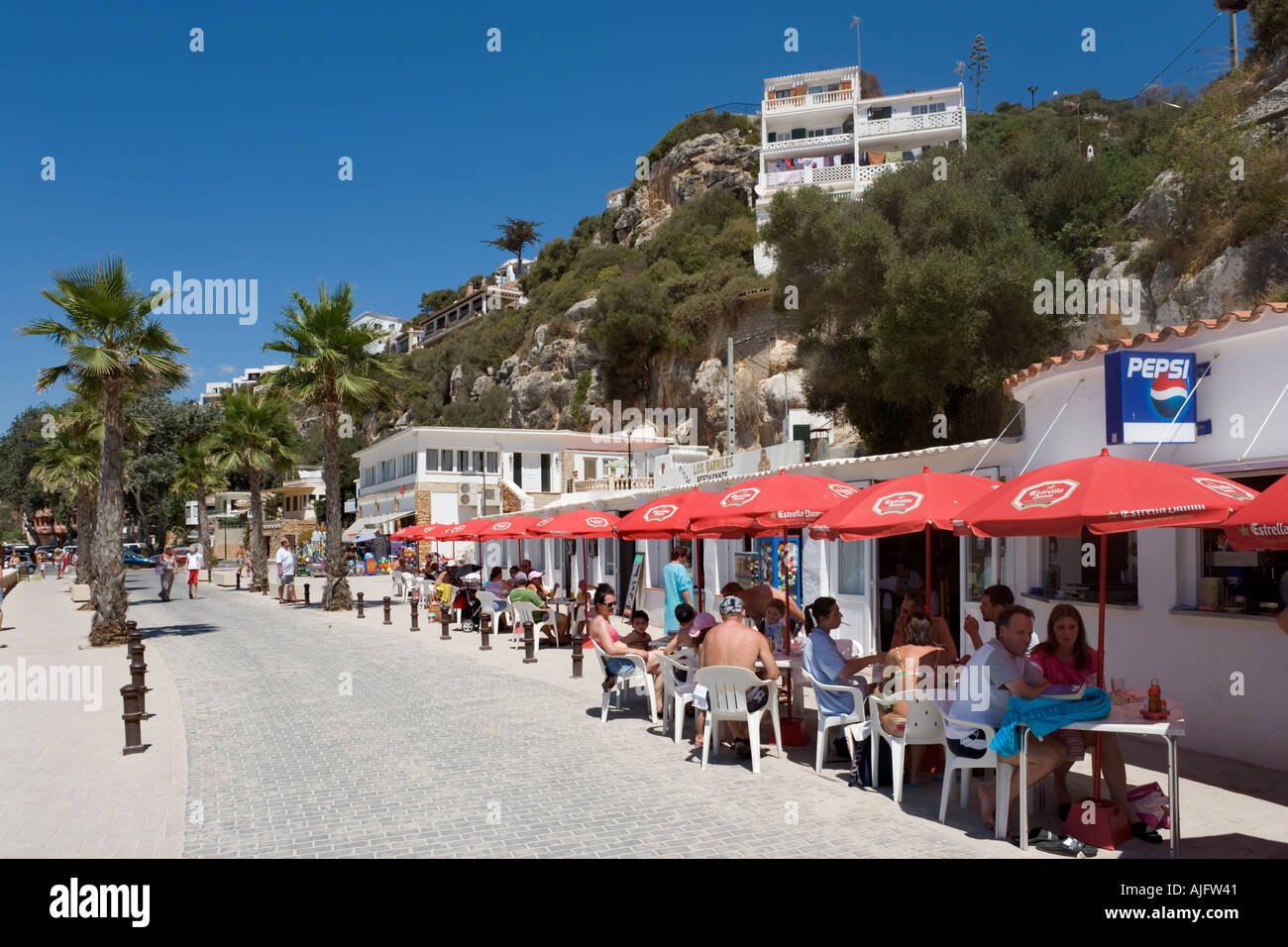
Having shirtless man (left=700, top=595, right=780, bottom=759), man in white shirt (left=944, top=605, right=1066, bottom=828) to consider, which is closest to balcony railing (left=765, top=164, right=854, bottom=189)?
shirtless man (left=700, top=595, right=780, bottom=759)

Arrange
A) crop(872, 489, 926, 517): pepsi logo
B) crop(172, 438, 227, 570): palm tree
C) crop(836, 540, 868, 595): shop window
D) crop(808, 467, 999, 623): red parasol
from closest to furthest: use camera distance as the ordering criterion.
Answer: crop(808, 467, 999, 623): red parasol < crop(872, 489, 926, 517): pepsi logo < crop(836, 540, 868, 595): shop window < crop(172, 438, 227, 570): palm tree

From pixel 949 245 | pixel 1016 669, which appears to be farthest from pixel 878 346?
pixel 1016 669

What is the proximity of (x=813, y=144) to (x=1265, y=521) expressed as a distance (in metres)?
58.8

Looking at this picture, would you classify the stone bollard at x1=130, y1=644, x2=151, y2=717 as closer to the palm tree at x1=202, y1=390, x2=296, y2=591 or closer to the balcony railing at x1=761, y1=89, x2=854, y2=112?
the palm tree at x1=202, y1=390, x2=296, y2=591

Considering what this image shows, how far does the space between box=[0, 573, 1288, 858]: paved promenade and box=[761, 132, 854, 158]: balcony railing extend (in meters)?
53.4

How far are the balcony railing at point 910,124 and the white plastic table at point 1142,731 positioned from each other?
187 ft

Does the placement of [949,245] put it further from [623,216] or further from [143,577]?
[623,216]

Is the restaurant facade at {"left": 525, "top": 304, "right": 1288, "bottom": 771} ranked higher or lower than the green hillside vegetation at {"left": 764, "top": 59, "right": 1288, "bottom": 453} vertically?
lower

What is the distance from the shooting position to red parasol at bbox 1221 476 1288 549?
470 cm

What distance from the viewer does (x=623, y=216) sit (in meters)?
75.3

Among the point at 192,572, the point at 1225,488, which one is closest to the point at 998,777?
the point at 1225,488

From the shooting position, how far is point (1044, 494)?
569cm

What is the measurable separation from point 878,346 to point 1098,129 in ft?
83.3

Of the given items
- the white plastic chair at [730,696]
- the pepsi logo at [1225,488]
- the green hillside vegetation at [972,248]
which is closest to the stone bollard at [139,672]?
the white plastic chair at [730,696]
